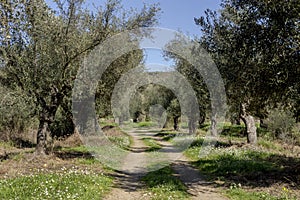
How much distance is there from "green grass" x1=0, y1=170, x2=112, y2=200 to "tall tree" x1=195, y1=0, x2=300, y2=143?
26.6 feet

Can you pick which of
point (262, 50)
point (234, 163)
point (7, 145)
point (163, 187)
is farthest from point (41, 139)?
point (262, 50)

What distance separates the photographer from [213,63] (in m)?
20.4

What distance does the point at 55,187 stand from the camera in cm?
1089

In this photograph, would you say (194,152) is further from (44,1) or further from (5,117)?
(5,117)

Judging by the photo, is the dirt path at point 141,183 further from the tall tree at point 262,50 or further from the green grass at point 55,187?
the tall tree at point 262,50

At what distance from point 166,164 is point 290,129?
2139 cm

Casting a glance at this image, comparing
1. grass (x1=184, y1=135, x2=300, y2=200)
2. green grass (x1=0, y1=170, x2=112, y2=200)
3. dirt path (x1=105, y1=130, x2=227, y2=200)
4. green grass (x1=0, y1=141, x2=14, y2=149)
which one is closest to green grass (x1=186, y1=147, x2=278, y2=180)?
grass (x1=184, y1=135, x2=300, y2=200)

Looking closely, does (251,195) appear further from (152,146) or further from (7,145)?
(7,145)

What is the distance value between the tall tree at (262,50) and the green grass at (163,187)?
18.2 ft

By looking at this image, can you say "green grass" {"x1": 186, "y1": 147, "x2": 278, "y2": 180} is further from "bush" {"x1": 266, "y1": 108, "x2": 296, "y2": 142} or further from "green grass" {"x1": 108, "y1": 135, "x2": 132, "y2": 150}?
"bush" {"x1": 266, "y1": 108, "x2": 296, "y2": 142}

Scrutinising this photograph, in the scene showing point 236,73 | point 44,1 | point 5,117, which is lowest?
point 5,117

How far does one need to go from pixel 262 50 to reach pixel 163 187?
24.3 ft

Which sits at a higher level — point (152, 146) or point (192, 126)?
point (192, 126)

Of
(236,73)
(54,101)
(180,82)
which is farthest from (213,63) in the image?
(180,82)
